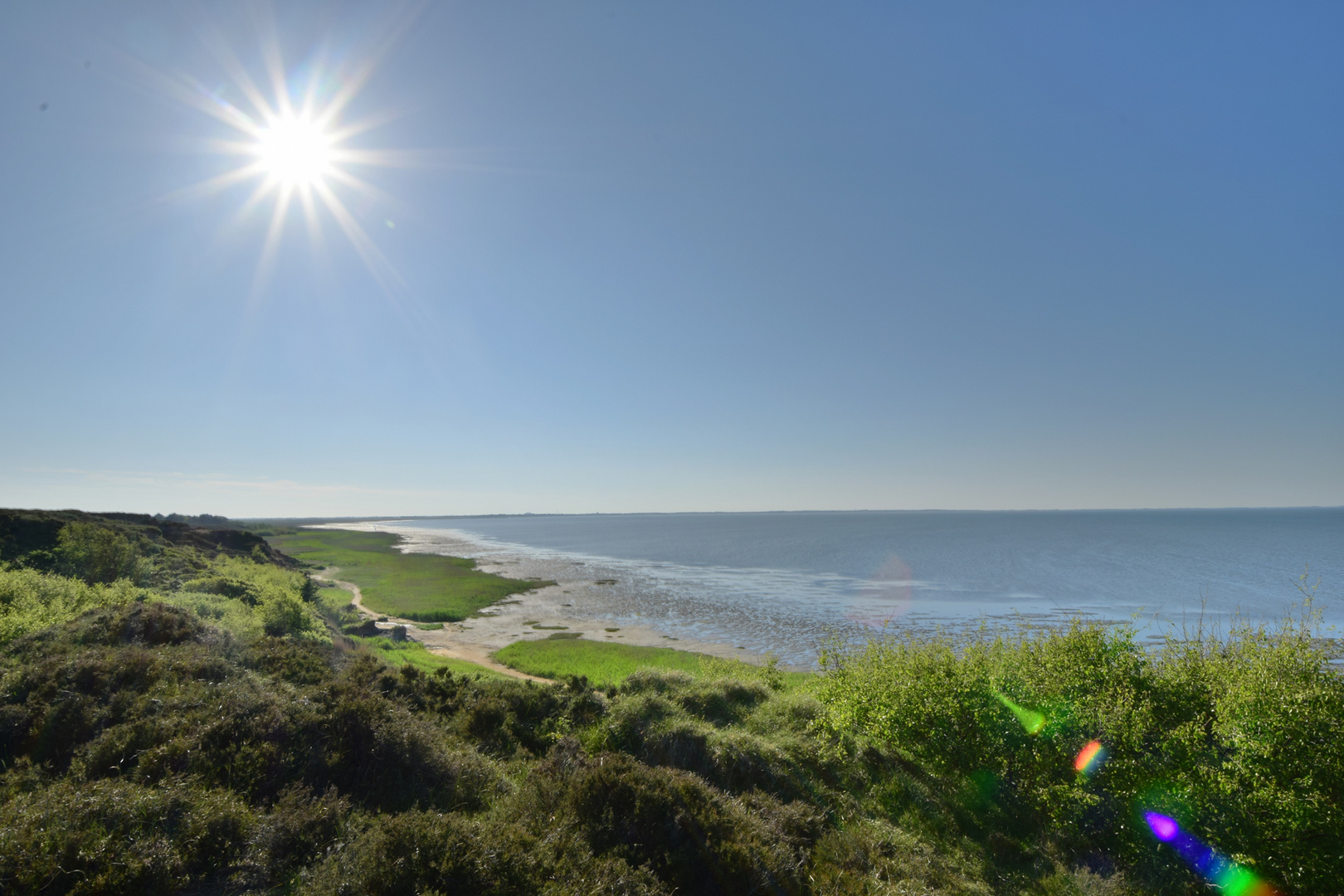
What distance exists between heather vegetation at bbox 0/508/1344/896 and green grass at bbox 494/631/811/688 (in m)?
18.2

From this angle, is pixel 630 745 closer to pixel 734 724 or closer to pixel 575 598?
pixel 734 724

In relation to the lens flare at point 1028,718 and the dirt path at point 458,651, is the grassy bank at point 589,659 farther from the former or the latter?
the lens flare at point 1028,718

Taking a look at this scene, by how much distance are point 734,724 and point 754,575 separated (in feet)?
242

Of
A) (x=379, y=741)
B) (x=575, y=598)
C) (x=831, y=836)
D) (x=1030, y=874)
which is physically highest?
(x=379, y=741)

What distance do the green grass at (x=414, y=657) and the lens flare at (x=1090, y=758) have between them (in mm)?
28967

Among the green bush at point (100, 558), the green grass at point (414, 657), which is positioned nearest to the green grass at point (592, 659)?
the green grass at point (414, 657)

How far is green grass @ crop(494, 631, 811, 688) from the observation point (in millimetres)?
38812

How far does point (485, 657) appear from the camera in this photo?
44.4 meters

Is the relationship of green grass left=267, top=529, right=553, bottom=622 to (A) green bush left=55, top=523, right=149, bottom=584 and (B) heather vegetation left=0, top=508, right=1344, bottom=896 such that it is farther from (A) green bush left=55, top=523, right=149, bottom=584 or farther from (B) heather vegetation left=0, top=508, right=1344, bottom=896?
(B) heather vegetation left=0, top=508, right=1344, bottom=896

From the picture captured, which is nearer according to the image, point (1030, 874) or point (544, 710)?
point (1030, 874)

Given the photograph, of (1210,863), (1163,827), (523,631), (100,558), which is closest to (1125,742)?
(1163,827)

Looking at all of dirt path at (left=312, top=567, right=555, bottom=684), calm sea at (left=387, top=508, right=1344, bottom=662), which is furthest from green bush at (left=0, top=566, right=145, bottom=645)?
calm sea at (left=387, top=508, right=1344, bottom=662)

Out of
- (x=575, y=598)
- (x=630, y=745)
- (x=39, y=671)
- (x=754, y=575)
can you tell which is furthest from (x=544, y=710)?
(x=754, y=575)

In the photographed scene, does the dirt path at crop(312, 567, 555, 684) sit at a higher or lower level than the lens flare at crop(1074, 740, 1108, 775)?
lower
